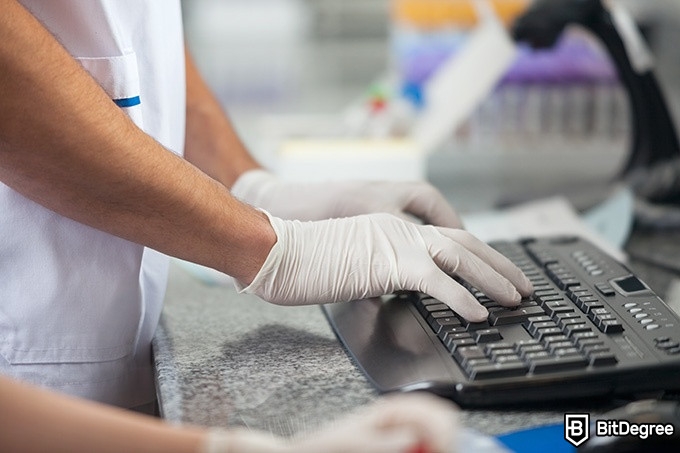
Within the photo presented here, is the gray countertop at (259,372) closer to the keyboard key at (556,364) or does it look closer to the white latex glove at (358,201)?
the keyboard key at (556,364)

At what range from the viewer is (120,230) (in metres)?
0.91

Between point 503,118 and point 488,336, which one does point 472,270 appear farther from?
point 503,118

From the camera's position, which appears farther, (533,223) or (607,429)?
(533,223)

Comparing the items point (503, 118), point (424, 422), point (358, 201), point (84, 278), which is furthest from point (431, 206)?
point (503, 118)

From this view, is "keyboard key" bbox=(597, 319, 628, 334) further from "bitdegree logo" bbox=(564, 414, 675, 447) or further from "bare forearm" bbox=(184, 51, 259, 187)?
"bare forearm" bbox=(184, 51, 259, 187)

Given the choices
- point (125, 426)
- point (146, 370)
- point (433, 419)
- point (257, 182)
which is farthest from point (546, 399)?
point (257, 182)

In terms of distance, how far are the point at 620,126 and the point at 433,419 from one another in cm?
173

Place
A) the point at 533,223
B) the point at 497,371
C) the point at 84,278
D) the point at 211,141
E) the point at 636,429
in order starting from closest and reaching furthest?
the point at 636,429, the point at 497,371, the point at 84,278, the point at 211,141, the point at 533,223

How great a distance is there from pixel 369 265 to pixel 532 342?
0.22m

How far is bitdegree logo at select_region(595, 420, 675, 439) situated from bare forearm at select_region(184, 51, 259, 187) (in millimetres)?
788

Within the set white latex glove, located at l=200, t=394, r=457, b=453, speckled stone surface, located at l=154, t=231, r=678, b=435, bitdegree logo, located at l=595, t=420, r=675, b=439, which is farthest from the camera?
speckled stone surface, located at l=154, t=231, r=678, b=435

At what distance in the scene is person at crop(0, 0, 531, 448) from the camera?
84 centimetres

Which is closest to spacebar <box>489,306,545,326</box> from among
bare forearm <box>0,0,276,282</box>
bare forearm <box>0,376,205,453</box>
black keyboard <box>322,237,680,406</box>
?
black keyboard <box>322,237,680,406</box>

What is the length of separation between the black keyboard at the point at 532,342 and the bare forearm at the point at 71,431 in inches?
10.2
